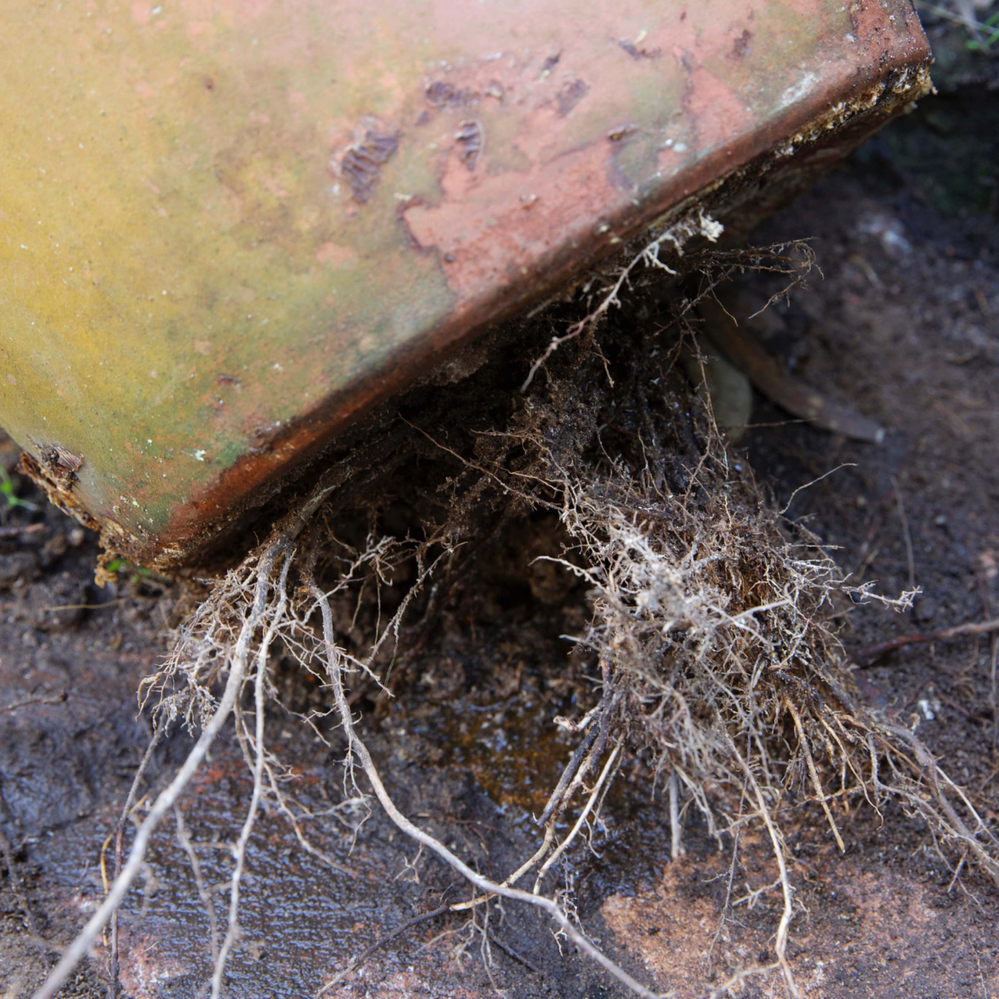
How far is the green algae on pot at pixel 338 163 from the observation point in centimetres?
87

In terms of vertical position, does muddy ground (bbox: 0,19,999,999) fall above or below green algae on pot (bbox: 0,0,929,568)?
below

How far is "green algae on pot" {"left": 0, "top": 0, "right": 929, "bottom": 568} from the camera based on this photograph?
2.84 feet

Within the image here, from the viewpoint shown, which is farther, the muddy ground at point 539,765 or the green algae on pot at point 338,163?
the muddy ground at point 539,765

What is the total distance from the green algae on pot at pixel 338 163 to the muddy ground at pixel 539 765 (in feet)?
1.76

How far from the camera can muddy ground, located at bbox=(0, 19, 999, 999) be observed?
3.72 ft

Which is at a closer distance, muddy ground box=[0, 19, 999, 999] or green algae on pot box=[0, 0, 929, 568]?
green algae on pot box=[0, 0, 929, 568]

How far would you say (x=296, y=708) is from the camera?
1.49m

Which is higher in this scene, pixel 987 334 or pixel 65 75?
pixel 65 75

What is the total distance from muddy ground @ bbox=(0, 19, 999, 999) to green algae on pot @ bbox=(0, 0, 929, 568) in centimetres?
54

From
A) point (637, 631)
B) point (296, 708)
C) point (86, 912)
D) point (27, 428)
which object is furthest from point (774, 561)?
point (86, 912)

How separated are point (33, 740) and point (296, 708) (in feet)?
1.50

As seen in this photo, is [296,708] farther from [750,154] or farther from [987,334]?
[987,334]

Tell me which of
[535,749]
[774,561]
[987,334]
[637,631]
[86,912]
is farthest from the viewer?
[987,334]

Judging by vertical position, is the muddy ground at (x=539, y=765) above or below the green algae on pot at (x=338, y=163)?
below
